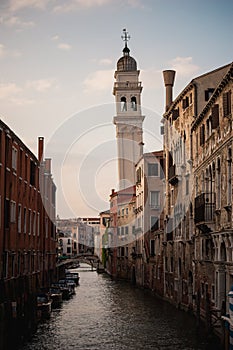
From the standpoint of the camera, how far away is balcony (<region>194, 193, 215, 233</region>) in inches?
947

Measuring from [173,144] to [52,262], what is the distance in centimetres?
2214

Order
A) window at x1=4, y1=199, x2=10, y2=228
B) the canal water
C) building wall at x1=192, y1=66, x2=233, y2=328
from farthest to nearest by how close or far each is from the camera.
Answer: window at x1=4, y1=199, x2=10, y2=228, the canal water, building wall at x1=192, y1=66, x2=233, y2=328

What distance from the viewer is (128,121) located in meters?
71.6

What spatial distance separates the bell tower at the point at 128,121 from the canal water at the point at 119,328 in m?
32.5

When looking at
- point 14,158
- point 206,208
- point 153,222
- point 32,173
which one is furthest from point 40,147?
point 206,208

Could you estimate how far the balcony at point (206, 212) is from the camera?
24047 mm

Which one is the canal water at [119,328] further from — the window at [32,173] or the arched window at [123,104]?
the arched window at [123,104]

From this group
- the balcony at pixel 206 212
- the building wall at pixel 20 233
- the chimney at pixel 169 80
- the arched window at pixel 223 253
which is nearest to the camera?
the arched window at pixel 223 253

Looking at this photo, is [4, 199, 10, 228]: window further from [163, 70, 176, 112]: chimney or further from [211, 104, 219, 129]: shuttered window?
[163, 70, 176, 112]: chimney

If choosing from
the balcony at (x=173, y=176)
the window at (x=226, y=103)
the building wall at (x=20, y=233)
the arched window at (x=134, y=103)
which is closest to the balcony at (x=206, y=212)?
the window at (x=226, y=103)

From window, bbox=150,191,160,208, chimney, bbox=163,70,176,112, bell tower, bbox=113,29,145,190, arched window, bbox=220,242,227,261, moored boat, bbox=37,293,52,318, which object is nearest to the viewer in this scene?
arched window, bbox=220,242,227,261

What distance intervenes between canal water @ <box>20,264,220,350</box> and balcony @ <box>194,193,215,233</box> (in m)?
4.57

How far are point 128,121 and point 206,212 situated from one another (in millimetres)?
47986

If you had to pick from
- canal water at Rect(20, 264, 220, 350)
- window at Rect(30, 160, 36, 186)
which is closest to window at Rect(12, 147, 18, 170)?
window at Rect(30, 160, 36, 186)
